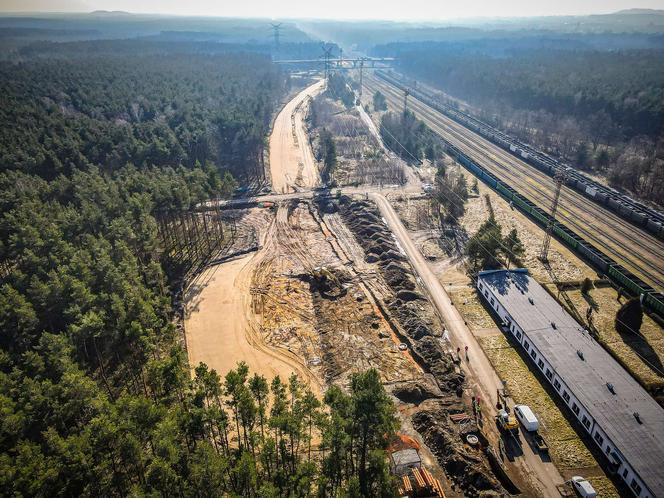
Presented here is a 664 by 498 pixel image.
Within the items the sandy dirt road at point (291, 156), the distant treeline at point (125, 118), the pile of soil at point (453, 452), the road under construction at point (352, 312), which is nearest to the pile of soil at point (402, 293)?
the road under construction at point (352, 312)

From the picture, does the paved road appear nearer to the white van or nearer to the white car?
the white car

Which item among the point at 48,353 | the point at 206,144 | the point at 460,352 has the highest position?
the point at 206,144

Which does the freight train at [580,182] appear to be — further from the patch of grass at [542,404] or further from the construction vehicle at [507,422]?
the construction vehicle at [507,422]

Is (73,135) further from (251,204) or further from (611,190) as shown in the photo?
(611,190)

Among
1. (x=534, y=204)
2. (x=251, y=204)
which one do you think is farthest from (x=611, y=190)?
(x=251, y=204)

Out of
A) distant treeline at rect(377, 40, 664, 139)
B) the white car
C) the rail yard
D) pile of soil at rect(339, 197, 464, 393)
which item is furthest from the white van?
distant treeline at rect(377, 40, 664, 139)

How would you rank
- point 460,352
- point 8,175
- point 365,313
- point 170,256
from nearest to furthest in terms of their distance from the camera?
1. point 460,352
2. point 365,313
3. point 170,256
4. point 8,175
